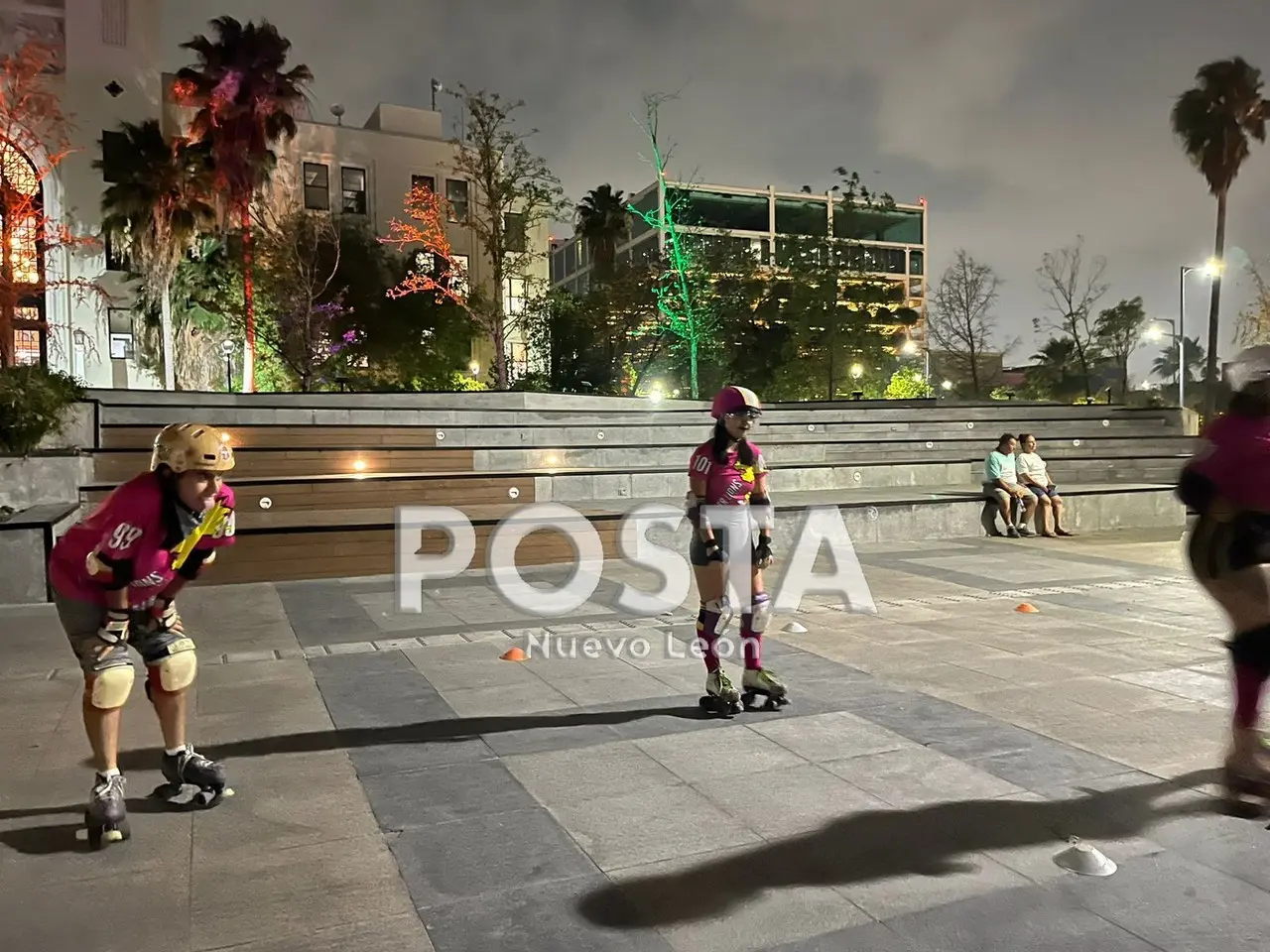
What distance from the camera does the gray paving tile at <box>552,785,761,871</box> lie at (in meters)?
3.65

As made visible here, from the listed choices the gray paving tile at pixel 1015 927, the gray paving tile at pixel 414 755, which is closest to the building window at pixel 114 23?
the gray paving tile at pixel 414 755

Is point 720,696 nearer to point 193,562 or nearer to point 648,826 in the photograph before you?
point 648,826

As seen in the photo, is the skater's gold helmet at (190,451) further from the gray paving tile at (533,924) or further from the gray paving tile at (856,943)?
the gray paving tile at (856,943)

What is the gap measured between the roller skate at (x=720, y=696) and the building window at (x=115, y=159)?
27327mm

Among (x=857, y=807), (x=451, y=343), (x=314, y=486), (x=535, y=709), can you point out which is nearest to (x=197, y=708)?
(x=535, y=709)

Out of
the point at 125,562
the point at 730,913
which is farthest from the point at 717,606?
the point at 125,562

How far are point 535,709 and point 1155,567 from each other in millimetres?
8827

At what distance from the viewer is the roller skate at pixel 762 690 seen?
5605 mm

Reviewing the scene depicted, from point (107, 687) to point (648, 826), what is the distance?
2339mm

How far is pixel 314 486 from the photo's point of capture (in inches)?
477

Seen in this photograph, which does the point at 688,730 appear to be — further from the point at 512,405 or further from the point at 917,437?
the point at 917,437

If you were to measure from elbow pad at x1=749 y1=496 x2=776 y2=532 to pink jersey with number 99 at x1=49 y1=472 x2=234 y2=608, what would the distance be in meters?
2.95

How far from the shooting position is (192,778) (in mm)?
4164

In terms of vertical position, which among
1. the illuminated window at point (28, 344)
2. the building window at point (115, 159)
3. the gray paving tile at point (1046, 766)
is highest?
the building window at point (115, 159)
